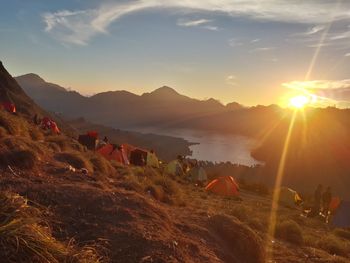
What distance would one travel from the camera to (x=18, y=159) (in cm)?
1028

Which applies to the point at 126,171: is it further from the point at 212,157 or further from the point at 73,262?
the point at 212,157

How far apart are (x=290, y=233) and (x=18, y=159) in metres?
8.11

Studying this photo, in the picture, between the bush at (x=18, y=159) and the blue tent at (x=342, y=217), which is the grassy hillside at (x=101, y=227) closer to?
the bush at (x=18, y=159)

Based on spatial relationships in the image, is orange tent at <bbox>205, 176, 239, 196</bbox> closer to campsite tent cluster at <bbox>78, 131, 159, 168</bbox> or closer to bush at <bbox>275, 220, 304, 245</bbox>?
campsite tent cluster at <bbox>78, 131, 159, 168</bbox>

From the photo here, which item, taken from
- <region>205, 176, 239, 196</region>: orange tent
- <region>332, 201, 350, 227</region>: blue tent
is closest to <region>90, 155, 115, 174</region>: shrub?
<region>205, 176, 239, 196</region>: orange tent

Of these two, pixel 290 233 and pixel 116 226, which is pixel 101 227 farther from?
pixel 290 233

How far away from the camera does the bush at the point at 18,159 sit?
1009cm

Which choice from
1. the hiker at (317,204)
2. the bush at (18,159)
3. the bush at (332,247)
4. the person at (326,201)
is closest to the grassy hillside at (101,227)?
the bush at (18,159)

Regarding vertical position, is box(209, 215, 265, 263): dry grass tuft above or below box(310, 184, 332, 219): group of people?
above

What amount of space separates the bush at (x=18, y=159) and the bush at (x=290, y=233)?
753cm

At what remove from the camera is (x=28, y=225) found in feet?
15.8

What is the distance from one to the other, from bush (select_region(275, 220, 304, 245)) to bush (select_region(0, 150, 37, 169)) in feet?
24.7

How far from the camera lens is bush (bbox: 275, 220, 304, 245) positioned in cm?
1295

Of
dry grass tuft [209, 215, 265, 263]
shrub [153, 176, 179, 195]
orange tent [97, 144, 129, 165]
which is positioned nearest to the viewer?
dry grass tuft [209, 215, 265, 263]
